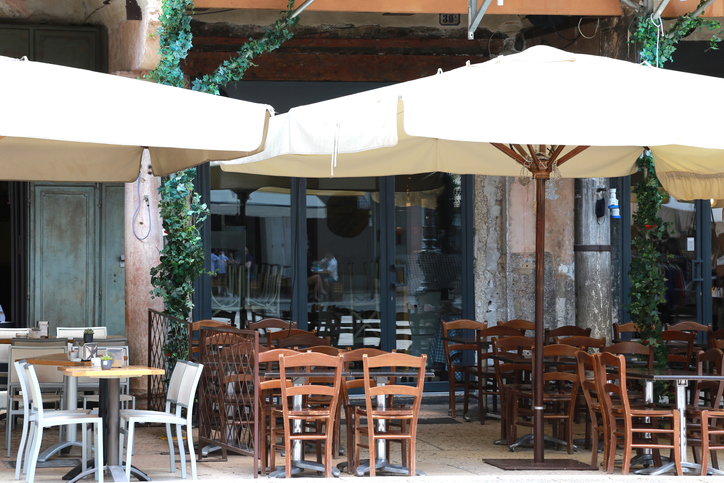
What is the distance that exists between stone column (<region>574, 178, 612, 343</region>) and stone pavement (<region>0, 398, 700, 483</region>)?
214cm

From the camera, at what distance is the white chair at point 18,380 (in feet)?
22.7

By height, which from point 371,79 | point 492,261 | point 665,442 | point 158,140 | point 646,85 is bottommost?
point 665,442

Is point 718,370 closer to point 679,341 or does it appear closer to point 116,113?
point 679,341

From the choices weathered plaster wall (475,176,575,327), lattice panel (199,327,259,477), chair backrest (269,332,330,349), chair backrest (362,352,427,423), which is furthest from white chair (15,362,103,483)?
weathered plaster wall (475,176,575,327)

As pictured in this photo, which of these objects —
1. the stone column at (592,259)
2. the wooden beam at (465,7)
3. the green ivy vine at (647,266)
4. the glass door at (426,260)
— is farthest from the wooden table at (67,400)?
the stone column at (592,259)

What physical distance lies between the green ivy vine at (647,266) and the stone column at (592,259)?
152cm

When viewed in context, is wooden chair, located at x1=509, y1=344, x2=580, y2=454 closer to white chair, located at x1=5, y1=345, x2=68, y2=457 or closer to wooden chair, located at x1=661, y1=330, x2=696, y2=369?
wooden chair, located at x1=661, y1=330, x2=696, y2=369

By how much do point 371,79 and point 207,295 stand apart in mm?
3100

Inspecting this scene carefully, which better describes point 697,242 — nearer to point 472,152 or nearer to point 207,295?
point 472,152

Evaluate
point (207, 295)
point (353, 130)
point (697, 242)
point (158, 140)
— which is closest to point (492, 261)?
point (697, 242)

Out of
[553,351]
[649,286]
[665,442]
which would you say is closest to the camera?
[553,351]

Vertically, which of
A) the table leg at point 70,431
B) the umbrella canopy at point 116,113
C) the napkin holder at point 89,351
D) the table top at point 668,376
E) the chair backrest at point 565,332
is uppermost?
the umbrella canopy at point 116,113

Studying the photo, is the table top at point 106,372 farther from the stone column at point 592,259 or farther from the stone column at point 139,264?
the stone column at point 592,259

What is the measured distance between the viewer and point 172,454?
597cm
